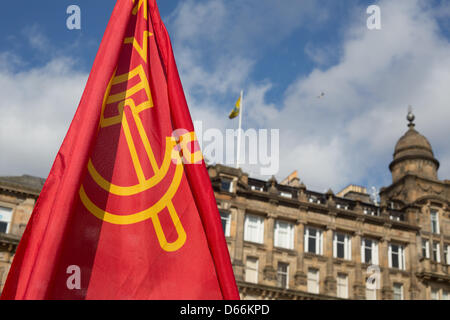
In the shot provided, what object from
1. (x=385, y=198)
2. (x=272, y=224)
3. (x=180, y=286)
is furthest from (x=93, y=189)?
(x=385, y=198)

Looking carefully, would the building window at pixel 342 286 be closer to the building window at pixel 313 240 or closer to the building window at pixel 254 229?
the building window at pixel 313 240

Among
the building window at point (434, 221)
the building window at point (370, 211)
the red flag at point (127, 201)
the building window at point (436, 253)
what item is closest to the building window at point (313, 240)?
the building window at point (370, 211)

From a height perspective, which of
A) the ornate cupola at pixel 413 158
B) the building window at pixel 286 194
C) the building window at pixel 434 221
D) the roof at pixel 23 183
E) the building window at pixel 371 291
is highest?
the ornate cupola at pixel 413 158

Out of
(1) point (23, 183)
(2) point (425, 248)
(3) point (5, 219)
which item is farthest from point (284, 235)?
(3) point (5, 219)

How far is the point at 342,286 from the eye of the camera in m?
42.0

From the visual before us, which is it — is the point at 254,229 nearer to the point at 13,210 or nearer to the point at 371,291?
the point at 371,291

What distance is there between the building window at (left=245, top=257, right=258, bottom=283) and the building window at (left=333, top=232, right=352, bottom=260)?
24.4 ft

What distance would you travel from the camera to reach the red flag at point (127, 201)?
5320mm

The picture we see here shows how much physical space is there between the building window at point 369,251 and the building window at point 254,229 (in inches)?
369

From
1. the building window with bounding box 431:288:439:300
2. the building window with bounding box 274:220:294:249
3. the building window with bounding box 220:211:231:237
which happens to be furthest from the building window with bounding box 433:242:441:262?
the building window with bounding box 220:211:231:237

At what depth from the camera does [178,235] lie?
631 cm

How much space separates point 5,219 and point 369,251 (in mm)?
29608

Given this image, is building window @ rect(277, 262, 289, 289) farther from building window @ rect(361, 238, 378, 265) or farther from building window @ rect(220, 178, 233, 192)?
building window @ rect(220, 178, 233, 192)
